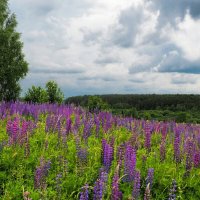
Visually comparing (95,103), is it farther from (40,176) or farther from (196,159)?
(40,176)

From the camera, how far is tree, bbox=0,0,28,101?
46812 mm

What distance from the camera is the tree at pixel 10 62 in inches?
1843

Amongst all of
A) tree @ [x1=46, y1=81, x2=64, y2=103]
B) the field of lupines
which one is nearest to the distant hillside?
tree @ [x1=46, y1=81, x2=64, y2=103]

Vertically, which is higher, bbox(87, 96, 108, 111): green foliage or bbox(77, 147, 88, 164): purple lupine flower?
bbox(87, 96, 108, 111): green foliage

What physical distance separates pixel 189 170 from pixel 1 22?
149ft

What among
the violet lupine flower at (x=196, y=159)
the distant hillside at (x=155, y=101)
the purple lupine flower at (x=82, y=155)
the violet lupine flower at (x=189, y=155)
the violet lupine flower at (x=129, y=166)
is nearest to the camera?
the violet lupine flower at (x=129, y=166)

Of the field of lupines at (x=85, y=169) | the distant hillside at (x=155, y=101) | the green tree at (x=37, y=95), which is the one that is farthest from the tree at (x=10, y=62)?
the field of lupines at (x=85, y=169)

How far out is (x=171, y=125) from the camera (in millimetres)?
14953

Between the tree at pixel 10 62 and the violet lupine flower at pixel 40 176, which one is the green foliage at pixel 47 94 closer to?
the tree at pixel 10 62

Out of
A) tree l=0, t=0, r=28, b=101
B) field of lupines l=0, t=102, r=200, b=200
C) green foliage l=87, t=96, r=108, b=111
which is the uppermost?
tree l=0, t=0, r=28, b=101

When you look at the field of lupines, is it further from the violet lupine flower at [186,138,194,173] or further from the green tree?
the green tree

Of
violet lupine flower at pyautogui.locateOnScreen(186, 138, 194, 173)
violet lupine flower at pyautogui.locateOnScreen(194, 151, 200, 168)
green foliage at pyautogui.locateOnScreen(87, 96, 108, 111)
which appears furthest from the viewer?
green foliage at pyautogui.locateOnScreen(87, 96, 108, 111)

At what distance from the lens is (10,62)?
1877 inches

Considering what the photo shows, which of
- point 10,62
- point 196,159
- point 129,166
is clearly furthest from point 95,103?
point 10,62
